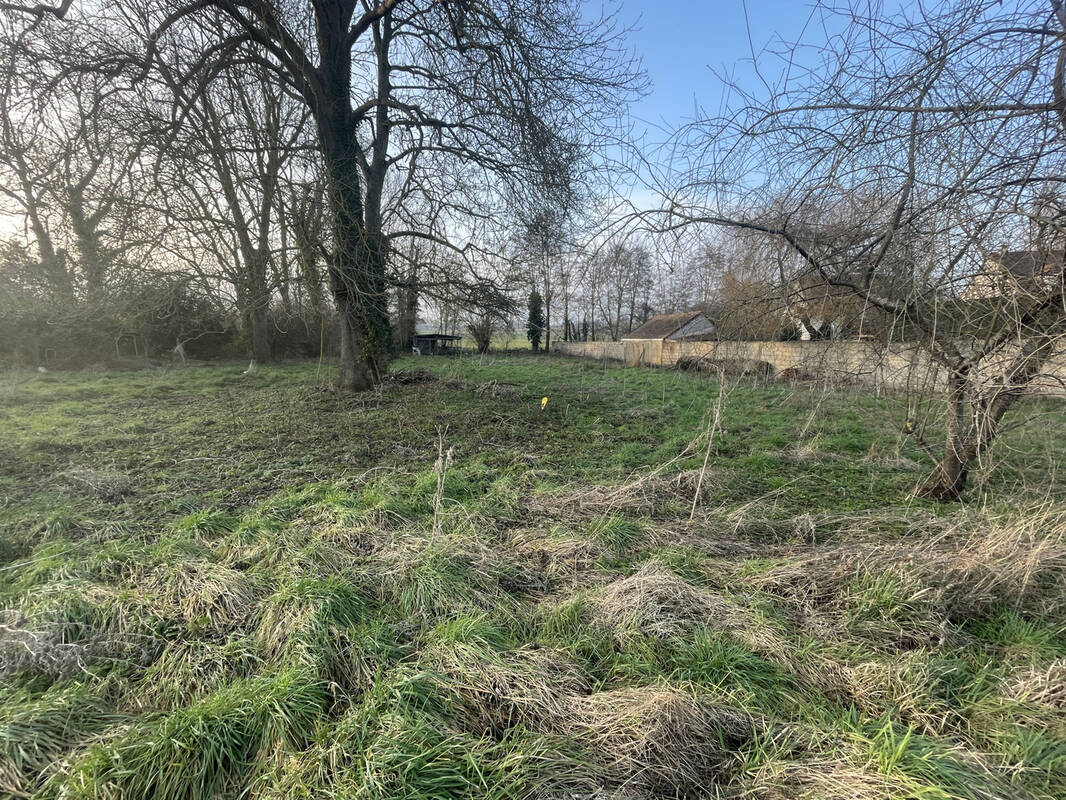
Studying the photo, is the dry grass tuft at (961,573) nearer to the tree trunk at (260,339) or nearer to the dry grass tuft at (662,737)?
the dry grass tuft at (662,737)

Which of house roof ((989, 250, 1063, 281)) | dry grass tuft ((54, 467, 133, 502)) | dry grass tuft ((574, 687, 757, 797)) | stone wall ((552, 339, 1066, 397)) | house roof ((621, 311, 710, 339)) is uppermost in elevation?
house roof ((621, 311, 710, 339))

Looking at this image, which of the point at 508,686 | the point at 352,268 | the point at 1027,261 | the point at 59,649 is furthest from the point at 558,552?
the point at 352,268

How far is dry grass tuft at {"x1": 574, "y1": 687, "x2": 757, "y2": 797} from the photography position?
164 centimetres

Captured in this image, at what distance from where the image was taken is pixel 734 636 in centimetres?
232

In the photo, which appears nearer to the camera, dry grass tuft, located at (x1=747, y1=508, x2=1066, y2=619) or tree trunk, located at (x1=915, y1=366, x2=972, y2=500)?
dry grass tuft, located at (x1=747, y1=508, x2=1066, y2=619)

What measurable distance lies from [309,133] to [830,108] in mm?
9241

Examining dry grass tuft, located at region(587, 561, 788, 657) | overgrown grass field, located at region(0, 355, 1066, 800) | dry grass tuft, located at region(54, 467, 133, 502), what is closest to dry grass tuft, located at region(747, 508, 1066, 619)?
overgrown grass field, located at region(0, 355, 1066, 800)

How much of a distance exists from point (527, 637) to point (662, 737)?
87cm

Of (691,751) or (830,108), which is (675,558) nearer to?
(691,751)

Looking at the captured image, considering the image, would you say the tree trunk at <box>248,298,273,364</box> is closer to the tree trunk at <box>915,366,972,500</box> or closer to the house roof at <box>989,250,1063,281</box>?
the tree trunk at <box>915,366,972,500</box>

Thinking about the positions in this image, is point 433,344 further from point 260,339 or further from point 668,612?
point 668,612

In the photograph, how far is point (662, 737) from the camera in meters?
1.74

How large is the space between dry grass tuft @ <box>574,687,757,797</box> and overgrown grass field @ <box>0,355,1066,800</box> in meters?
0.01

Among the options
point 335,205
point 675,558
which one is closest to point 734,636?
point 675,558
